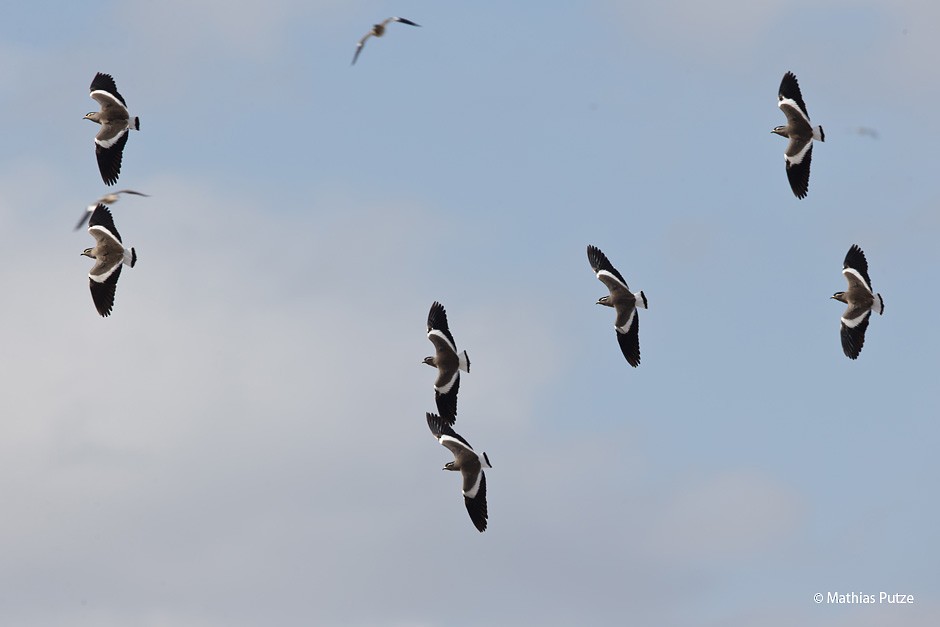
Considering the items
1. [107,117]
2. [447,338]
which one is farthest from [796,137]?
[107,117]

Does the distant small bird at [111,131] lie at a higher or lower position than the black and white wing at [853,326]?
higher

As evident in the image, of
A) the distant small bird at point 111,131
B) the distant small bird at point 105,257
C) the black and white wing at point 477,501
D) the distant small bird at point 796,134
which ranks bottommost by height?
the black and white wing at point 477,501

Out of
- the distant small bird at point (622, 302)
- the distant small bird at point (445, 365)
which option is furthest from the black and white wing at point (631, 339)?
the distant small bird at point (445, 365)

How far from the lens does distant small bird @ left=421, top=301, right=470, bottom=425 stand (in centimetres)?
5278

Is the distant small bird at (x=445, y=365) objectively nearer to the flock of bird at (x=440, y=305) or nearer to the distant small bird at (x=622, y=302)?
the flock of bird at (x=440, y=305)

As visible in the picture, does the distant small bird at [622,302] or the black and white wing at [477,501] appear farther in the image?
the distant small bird at [622,302]

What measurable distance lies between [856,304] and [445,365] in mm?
12263

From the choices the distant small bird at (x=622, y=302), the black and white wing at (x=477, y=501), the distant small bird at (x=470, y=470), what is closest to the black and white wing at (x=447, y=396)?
the distant small bird at (x=470, y=470)

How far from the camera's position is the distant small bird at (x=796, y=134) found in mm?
52781

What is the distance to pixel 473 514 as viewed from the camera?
5003 cm

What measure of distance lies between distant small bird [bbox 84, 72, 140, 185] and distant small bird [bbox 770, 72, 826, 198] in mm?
19357

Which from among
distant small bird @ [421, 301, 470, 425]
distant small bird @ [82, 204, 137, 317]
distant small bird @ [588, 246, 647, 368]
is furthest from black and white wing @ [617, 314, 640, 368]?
distant small bird @ [82, 204, 137, 317]

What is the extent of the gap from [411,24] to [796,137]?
1342 cm

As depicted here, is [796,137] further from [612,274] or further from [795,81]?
[612,274]
